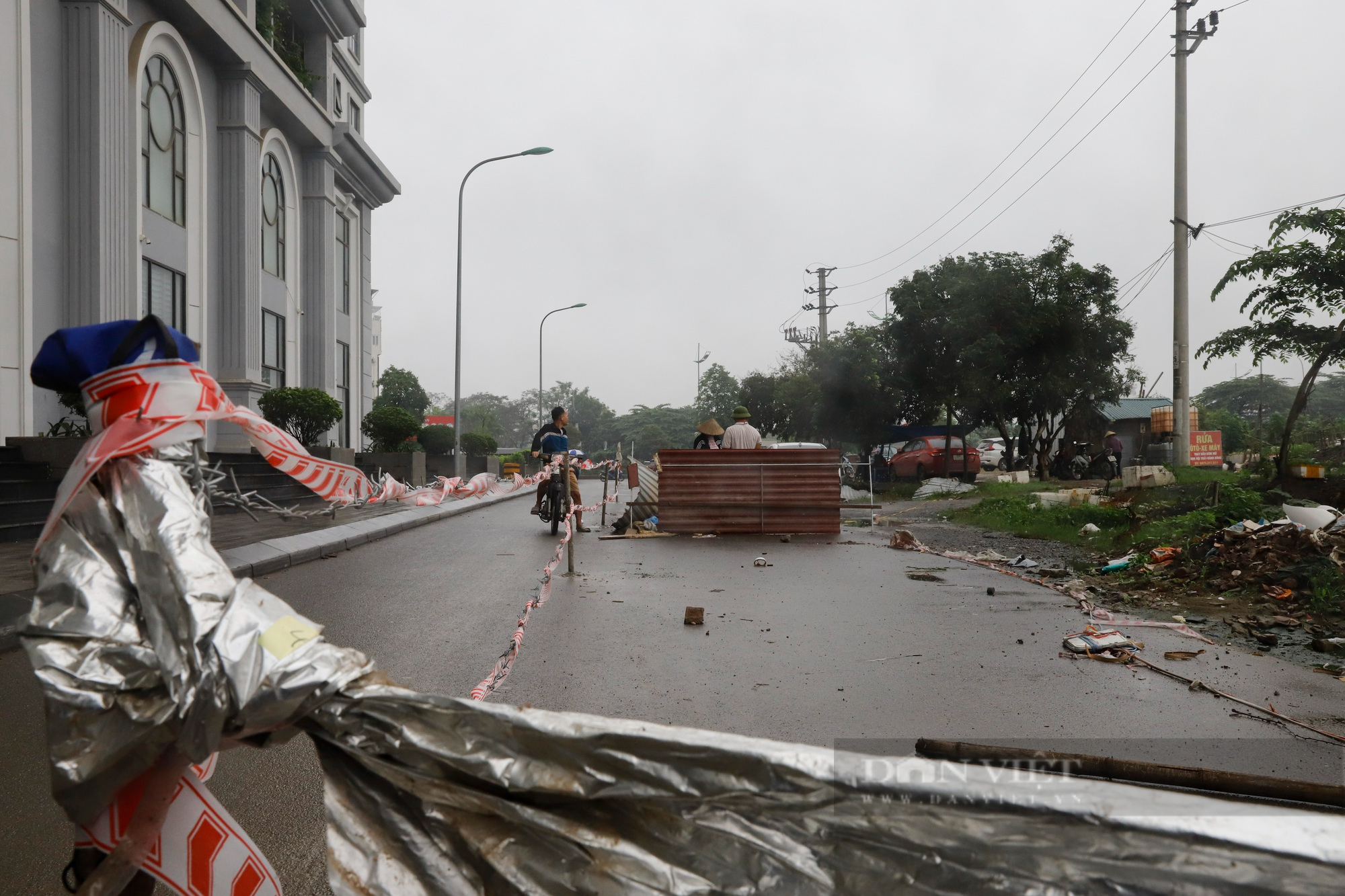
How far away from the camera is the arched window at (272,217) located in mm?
24984

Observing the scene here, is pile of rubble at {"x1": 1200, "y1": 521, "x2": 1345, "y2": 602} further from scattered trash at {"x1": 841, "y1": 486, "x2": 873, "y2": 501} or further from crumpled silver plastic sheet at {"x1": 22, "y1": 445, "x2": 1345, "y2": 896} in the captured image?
scattered trash at {"x1": 841, "y1": 486, "x2": 873, "y2": 501}

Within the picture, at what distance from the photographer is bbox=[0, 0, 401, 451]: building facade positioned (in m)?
15.1

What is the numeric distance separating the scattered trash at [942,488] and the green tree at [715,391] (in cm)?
5857

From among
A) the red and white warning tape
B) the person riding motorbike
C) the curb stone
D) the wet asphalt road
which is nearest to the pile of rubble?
the wet asphalt road

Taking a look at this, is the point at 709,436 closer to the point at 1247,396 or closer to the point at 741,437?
the point at 741,437

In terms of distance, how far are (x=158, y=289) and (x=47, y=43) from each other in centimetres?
518

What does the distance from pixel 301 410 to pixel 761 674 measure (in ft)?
61.1

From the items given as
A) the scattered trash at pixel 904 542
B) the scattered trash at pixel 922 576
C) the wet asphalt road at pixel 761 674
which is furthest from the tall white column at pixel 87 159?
the scattered trash at pixel 922 576

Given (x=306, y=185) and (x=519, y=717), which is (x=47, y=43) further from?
(x=519, y=717)

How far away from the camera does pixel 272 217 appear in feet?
84.1

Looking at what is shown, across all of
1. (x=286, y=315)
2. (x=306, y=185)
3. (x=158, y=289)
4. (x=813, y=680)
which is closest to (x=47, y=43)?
(x=158, y=289)

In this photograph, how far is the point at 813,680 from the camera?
17.2 feet

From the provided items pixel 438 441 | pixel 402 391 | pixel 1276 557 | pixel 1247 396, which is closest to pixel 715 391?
pixel 402 391

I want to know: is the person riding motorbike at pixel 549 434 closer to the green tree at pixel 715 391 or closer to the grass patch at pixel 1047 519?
the grass patch at pixel 1047 519
